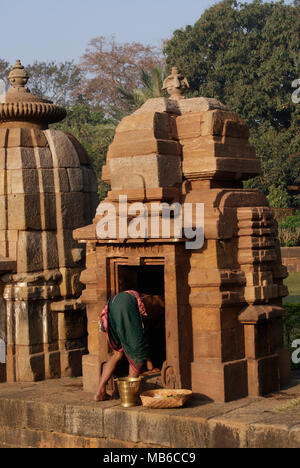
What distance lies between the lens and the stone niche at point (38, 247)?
8.92 metres

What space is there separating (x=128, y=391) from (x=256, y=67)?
26088 mm

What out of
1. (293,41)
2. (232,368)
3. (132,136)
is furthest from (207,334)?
(293,41)

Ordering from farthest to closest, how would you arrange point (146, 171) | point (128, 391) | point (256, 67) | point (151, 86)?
1. point (256, 67)
2. point (151, 86)
3. point (146, 171)
4. point (128, 391)

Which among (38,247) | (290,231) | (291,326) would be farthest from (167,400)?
(290,231)

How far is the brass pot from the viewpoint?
6.81 m

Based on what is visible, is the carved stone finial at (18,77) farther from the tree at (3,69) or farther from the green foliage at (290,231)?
the tree at (3,69)

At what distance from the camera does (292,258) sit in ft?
70.4

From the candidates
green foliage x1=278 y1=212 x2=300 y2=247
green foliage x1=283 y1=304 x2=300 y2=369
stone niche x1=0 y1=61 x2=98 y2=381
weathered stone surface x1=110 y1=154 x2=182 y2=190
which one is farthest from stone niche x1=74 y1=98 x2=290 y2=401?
green foliage x1=278 y1=212 x2=300 y2=247

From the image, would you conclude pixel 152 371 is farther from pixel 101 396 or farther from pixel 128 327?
pixel 128 327

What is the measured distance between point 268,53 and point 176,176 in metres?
24.9

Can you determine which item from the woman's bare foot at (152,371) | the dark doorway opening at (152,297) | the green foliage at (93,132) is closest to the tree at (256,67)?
the green foliage at (93,132)

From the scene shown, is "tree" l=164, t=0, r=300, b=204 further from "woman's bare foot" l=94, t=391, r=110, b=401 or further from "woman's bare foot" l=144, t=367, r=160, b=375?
"woman's bare foot" l=94, t=391, r=110, b=401
